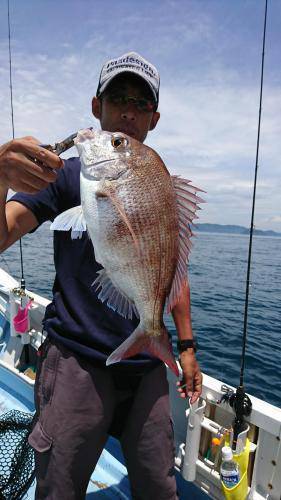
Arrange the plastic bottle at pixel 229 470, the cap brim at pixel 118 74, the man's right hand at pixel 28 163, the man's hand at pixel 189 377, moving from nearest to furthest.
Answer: the man's right hand at pixel 28 163, the cap brim at pixel 118 74, the plastic bottle at pixel 229 470, the man's hand at pixel 189 377

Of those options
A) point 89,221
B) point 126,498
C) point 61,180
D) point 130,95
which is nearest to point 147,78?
point 130,95

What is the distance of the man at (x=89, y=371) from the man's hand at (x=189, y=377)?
31 centimetres

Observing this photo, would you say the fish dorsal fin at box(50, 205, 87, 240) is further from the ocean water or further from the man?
the ocean water

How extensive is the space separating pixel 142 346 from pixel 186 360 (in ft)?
3.01

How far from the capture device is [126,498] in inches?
121

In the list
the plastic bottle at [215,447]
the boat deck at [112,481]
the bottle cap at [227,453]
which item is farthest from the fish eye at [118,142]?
the boat deck at [112,481]

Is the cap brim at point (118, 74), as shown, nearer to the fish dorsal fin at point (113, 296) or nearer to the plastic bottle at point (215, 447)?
the fish dorsal fin at point (113, 296)

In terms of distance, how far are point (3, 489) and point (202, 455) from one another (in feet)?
5.02

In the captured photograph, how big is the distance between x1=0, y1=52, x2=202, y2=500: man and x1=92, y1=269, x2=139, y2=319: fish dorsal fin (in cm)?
37

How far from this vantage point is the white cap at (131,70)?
2119 millimetres

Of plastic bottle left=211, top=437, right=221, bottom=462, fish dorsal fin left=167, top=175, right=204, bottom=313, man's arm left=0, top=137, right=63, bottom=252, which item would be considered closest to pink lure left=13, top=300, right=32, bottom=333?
plastic bottle left=211, top=437, right=221, bottom=462

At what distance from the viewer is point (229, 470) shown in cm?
245

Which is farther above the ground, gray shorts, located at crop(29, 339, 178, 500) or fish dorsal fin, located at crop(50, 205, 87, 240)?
fish dorsal fin, located at crop(50, 205, 87, 240)

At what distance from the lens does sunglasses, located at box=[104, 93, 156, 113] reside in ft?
7.22
